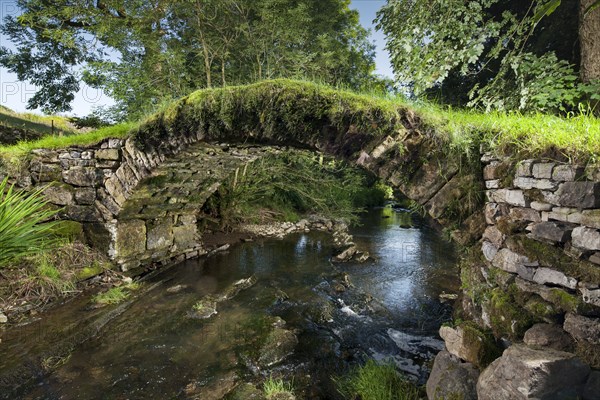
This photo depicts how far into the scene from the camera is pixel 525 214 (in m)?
2.83

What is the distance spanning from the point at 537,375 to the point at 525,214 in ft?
4.64

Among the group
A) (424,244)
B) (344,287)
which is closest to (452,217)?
(344,287)

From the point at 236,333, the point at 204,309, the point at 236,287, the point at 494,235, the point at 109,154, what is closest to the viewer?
the point at 494,235

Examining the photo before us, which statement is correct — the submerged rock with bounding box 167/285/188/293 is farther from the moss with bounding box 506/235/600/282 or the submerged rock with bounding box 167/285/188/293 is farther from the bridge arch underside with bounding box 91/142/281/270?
the moss with bounding box 506/235/600/282

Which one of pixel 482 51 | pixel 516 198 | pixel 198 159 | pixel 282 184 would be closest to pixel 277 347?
pixel 516 198

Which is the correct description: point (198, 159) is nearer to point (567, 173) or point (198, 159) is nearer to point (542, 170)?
point (542, 170)

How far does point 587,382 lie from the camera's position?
1.86 metres

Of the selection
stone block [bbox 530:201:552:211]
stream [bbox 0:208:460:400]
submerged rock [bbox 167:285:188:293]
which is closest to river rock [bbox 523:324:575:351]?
stone block [bbox 530:201:552:211]

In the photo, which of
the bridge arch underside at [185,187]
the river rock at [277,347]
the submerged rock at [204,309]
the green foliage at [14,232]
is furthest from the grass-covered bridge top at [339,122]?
the submerged rock at [204,309]

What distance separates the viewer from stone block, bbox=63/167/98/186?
19.4ft

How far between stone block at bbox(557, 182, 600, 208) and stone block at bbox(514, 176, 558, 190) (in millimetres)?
82

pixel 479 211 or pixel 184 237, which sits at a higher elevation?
pixel 479 211

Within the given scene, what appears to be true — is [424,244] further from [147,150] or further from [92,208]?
[92,208]

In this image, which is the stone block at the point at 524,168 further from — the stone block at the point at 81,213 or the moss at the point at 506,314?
the stone block at the point at 81,213
